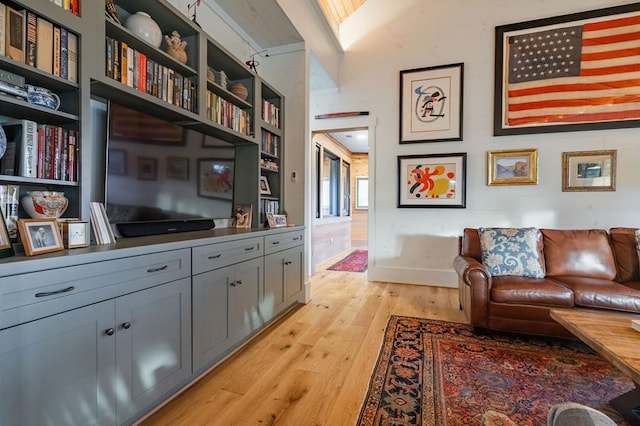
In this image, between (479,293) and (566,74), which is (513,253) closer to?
(479,293)

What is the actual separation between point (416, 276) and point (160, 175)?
10.8 feet

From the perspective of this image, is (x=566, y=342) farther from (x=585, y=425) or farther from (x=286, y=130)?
(x=286, y=130)

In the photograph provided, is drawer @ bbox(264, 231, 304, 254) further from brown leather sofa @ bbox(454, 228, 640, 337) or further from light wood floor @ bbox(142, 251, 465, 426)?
brown leather sofa @ bbox(454, 228, 640, 337)

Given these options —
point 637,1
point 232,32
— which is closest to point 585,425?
point 232,32

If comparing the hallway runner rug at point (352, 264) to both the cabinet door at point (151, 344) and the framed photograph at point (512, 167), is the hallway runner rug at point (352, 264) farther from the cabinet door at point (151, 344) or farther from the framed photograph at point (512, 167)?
the cabinet door at point (151, 344)

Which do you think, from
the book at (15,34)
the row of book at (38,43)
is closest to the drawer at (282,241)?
the row of book at (38,43)

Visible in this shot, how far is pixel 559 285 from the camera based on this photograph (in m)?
2.31

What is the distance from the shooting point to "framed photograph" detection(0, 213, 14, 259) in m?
1.06

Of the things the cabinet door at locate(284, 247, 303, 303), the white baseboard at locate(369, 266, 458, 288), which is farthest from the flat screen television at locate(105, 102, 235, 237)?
the white baseboard at locate(369, 266, 458, 288)

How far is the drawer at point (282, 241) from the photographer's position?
2475mm

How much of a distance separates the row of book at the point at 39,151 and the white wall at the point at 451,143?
3374 mm

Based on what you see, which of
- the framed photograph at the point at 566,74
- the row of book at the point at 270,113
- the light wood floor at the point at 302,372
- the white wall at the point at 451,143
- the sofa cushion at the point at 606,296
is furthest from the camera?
the white wall at the point at 451,143

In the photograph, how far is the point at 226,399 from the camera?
1623 mm

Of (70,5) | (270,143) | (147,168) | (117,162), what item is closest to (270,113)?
(270,143)
